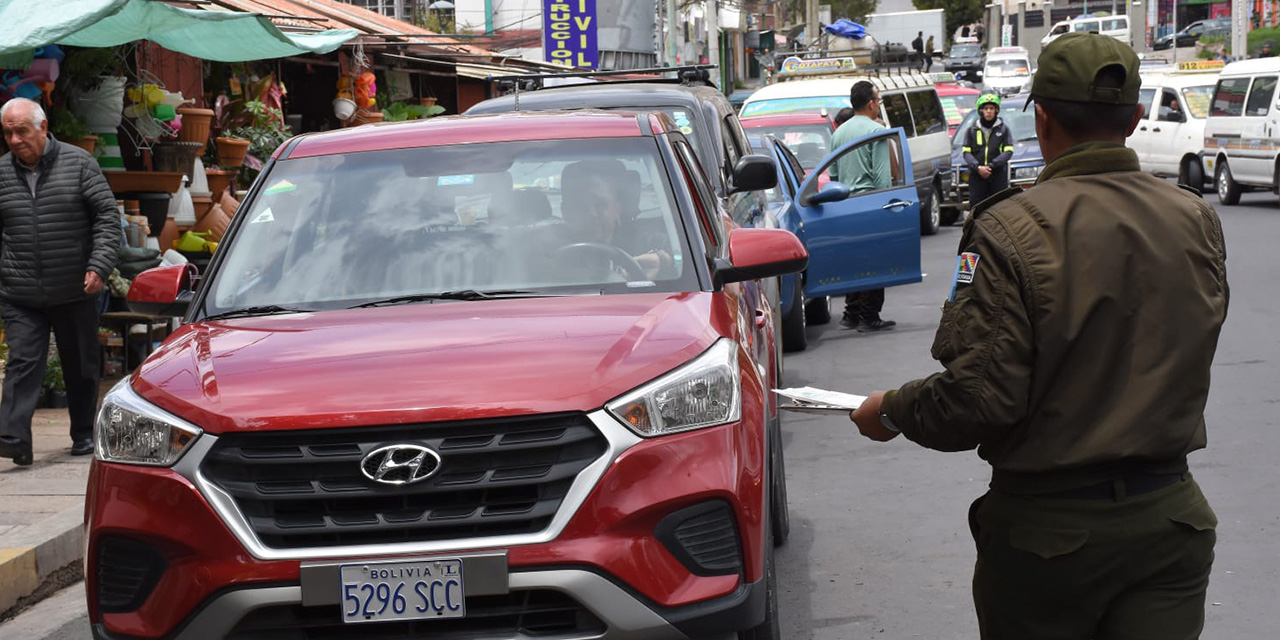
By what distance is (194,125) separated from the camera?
530 inches

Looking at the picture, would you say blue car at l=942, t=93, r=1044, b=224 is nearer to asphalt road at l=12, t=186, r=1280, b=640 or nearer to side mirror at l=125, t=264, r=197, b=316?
asphalt road at l=12, t=186, r=1280, b=640

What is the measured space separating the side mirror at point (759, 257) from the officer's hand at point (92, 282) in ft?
14.9

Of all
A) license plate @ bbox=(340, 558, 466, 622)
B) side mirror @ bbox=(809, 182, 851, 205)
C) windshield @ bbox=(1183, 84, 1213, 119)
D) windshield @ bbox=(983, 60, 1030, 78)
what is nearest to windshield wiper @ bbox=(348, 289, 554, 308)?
license plate @ bbox=(340, 558, 466, 622)

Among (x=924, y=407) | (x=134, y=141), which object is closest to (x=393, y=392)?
(x=924, y=407)

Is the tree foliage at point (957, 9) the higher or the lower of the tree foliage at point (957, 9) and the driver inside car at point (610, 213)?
the higher

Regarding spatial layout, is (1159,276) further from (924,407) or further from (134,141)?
(134,141)

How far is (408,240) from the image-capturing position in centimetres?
524

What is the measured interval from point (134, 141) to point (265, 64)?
4308 millimetres

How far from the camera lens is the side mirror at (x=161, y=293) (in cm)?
539

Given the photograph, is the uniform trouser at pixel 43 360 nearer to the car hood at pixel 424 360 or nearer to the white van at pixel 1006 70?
the car hood at pixel 424 360

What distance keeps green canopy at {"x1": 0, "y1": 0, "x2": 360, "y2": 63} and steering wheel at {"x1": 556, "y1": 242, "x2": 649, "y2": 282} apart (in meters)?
5.83

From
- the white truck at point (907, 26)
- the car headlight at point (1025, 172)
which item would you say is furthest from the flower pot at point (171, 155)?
the white truck at point (907, 26)

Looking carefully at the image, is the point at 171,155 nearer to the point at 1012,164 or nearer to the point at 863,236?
the point at 863,236

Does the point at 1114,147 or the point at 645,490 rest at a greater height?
the point at 1114,147
